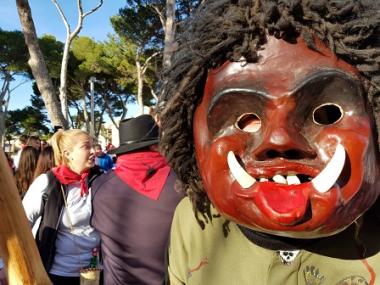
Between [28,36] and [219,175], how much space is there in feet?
25.5

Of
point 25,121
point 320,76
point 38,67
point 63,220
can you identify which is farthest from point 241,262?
point 25,121

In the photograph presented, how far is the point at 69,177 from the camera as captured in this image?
107 inches

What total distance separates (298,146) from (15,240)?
72cm

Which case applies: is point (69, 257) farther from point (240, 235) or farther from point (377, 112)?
point (377, 112)

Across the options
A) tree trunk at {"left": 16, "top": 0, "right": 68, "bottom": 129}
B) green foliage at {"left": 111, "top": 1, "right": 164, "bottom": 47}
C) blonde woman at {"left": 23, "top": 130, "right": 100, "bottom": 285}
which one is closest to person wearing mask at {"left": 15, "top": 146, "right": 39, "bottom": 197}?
blonde woman at {"left": 23, "top": 130, "right": 100, "bottom": 285}

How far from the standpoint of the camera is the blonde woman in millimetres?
2586

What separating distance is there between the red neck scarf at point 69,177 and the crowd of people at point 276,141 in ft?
4.34

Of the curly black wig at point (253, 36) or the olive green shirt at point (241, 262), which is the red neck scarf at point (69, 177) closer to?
the olive green shirt at point (241, 262)

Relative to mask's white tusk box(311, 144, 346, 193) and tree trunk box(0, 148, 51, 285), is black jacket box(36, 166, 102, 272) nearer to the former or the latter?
tree trunk box(0, 148, 51, 285)

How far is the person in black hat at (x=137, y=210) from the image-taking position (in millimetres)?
2271

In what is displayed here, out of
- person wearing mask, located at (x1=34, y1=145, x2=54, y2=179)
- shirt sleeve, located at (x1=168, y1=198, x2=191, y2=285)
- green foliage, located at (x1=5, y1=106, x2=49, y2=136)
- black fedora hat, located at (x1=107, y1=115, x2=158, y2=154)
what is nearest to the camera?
shirt sleeve, located at (x1=168, y1=198, x2=191, y2=285)

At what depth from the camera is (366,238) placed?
3.97 feet

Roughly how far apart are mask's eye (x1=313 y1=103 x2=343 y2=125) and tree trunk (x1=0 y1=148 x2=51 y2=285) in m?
0.76

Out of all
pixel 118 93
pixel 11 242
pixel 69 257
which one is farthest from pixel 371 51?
pixel 118 93
